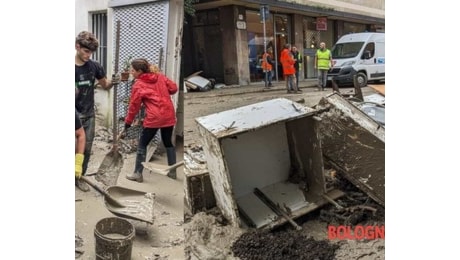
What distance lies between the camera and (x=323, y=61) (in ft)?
5.60

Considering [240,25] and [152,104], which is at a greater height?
[240,25]

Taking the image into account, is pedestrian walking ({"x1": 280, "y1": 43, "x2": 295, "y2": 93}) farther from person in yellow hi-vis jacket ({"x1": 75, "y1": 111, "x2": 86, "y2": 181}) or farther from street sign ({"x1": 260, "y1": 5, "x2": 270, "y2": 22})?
person in yellow hi-vis jacket ({"x1": 75, "y1": 111, "x2": 86, "y2": 181})

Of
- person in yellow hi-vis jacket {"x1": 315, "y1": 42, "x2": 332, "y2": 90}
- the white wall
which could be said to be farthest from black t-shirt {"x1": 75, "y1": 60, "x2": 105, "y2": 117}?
person in yellow hi-vis jacket {"x1": 315, "y1": 42, "x2": 332, "y2": 90}

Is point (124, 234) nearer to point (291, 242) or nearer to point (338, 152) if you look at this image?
point (291, 242)

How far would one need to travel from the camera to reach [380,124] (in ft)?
5.61

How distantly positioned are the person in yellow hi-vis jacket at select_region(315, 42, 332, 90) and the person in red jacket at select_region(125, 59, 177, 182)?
0.48 meters

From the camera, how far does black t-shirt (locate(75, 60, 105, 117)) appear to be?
1.71m

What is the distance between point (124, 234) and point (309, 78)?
2.61 feet

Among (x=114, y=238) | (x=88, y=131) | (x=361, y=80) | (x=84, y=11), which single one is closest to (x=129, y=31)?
(x=84, y=11)

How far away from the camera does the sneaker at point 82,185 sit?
1727 mm

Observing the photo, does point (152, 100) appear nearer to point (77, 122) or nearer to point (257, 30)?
point (77, 122)

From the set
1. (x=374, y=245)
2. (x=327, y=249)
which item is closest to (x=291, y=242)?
(x=327, y=249)

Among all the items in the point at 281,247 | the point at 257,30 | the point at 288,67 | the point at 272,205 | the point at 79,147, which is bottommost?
the point at 281,247

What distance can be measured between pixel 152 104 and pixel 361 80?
27.4 inches
